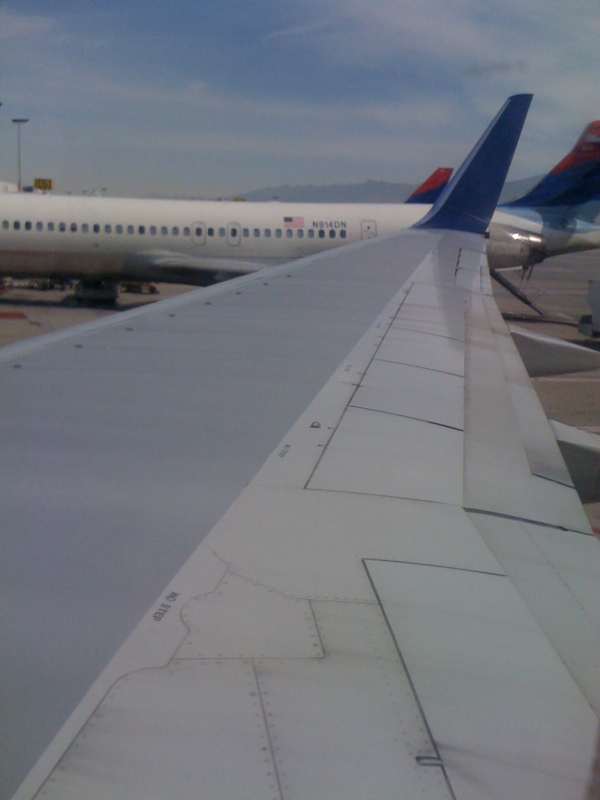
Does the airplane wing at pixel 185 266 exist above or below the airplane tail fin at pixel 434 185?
below

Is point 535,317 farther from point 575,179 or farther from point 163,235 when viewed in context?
point 163,235

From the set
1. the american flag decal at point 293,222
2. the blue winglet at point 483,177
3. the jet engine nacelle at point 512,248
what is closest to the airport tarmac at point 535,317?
the jet engine nacelle at point 512,248

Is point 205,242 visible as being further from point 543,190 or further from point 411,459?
point 411,459

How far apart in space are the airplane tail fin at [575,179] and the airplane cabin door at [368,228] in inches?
176

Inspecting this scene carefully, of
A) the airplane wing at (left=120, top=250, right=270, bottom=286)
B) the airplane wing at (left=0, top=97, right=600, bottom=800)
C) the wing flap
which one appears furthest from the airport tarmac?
the wing flap

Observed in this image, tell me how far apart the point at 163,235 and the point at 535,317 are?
9346mm

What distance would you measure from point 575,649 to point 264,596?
2.14 ft

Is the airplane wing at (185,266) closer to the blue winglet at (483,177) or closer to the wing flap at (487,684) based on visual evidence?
the blue winglet at (483,177)

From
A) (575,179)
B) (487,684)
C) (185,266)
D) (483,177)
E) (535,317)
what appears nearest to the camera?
(487,684)

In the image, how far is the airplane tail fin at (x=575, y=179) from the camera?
57.8 ft

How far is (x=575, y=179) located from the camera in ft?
59.2

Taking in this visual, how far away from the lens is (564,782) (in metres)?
1.11

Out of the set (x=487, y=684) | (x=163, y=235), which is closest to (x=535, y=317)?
(x=163, y=235)

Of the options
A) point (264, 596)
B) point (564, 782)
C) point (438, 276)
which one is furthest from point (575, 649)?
point (438, 276)
